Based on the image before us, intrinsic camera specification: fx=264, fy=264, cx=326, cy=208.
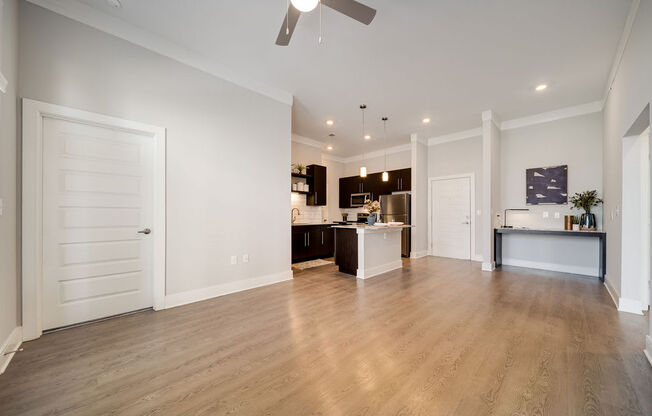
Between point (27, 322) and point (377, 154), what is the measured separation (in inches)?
292

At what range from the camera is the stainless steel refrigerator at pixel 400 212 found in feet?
21.5

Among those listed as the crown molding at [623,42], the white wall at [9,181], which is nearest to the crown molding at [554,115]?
the crown molding at [623,42]

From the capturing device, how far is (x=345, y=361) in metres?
1.97

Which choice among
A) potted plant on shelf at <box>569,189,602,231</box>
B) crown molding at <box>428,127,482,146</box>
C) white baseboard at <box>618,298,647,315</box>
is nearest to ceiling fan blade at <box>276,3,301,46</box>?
white baseboard at <box>618,298,647,315</box>

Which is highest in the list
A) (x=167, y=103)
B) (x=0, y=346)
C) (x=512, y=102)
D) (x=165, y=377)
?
(x=512, y=102)

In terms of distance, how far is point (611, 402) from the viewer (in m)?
1.54

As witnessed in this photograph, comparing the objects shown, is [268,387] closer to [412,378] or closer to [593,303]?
[412,378]

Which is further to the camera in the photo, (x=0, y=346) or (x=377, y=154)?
(x=377, y=154)

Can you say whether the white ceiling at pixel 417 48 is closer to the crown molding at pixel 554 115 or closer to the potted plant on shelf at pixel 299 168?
the crown molding at pixel 554 115

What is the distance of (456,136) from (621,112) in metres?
3.31

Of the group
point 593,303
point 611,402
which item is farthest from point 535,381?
point 593,303

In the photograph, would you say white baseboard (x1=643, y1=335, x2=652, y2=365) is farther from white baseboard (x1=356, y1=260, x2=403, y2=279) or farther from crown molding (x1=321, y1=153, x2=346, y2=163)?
crown molding (x1=321, y1=153, x2=346, y2=163)

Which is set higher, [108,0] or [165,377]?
[108,0]

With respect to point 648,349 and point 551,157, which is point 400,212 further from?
point 648,349
